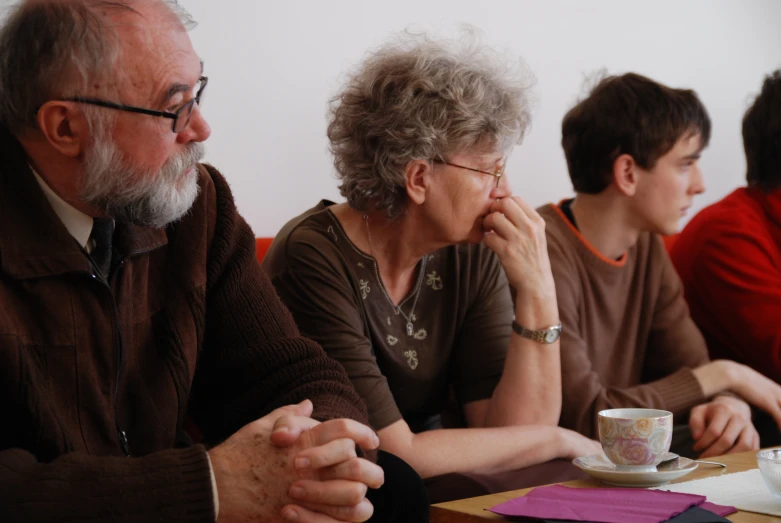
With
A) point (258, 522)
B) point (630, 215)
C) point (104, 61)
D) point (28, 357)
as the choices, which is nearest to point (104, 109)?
point (104, 61)

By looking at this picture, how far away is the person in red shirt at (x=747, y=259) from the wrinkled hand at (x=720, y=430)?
1.83 ft


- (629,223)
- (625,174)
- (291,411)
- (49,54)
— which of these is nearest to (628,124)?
(625,174)

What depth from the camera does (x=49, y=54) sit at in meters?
1.30

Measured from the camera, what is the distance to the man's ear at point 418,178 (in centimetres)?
186

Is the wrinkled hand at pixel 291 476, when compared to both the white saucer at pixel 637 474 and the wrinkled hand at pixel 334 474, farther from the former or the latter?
the white saucer at pixel 637 474

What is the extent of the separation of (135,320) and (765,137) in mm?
2000

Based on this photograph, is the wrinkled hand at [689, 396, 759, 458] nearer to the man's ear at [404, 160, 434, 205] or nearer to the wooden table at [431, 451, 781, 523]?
the wooden table at [431, 451, 781, 523]

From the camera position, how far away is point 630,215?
2357 mm

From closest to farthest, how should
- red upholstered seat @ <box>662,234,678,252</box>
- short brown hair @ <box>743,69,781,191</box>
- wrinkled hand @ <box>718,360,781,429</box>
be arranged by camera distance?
wrinkled hand @ <box>718,360,781,429</box> → short brown hair @ <box>743,69,781,191</box> → red upholstered seat @ <box>662,234,678,252</box>

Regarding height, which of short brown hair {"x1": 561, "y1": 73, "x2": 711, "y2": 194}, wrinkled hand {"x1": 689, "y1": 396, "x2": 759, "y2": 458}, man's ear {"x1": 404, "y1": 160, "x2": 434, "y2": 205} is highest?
short brown hair {"x1": 561, "y1": 73, "x2": 711, "y2": 194}

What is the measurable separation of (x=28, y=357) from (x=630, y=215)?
160cm

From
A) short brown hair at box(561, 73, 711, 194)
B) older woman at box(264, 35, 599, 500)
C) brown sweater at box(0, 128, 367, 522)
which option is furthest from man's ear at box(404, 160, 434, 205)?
short brown hair at box(561, 73, 711, 194)

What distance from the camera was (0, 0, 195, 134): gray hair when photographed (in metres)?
1.29

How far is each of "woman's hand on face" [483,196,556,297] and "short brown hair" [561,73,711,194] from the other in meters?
0.54
